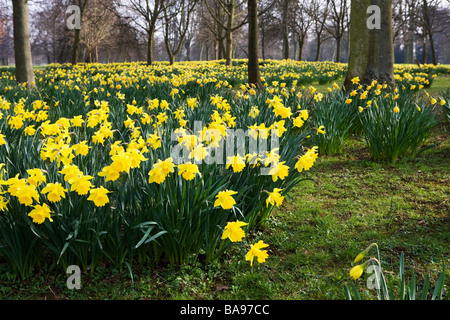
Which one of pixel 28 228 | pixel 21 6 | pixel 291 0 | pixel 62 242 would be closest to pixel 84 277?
pixel 62 242

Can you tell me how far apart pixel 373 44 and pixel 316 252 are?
204 inches

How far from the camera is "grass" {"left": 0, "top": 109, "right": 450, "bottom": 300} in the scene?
1943mm

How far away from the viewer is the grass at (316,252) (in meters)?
1.94

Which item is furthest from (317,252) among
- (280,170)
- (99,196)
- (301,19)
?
(301,19)

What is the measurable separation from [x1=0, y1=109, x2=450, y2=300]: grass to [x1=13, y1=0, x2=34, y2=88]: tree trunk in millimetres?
6598

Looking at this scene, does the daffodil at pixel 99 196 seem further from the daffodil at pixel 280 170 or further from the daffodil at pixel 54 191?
the daffodil at pixel 280 170

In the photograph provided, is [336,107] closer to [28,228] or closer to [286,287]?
[286,287]

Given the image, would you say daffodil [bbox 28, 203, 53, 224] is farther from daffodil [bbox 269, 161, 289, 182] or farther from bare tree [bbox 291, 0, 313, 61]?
bare tree [bbox 291, 0, 313, 61]

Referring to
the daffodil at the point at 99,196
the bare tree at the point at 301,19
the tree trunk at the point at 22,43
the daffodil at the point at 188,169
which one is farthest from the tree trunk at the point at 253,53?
the bare tree at the point at 301,19

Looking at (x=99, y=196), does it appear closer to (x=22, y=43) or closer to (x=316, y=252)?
(x=316, y=252)

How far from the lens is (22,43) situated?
24.7ft

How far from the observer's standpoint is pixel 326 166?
160 inches

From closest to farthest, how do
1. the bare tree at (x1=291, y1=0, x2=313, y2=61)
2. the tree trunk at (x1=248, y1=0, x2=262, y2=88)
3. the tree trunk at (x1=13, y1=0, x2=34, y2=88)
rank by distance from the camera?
the tree trunk at (x1=13, y1=0, x2=34, y2=88) → the tree trunk at (x1=248, y1=0, x2=262, y2=88) → the bare tree at (x1=291, y1=0, x2=313, y2=61)

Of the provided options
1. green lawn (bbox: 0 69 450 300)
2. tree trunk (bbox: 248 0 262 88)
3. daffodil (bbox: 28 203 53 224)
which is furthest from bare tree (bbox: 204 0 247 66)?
daffodil (bbox: 28 203 53 224)
